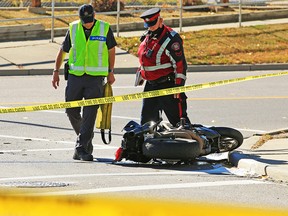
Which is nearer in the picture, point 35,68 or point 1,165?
point 1,165

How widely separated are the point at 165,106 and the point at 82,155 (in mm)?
1048

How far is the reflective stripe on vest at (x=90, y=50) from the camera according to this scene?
9.53 m

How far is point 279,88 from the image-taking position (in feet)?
55.9

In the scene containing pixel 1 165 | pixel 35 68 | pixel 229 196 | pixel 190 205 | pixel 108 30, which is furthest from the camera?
pixel 35 68

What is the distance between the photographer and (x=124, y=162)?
9.38m

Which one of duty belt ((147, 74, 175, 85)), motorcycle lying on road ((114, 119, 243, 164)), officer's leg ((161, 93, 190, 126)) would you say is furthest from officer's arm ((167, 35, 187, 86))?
motorcycle lying on road ((114, 119, 243, 164))

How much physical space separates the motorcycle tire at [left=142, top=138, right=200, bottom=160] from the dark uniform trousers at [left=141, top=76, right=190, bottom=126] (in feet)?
2.44

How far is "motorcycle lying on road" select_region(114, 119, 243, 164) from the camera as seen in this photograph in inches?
344

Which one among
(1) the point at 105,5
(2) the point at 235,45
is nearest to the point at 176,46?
(2) the point at 235,45

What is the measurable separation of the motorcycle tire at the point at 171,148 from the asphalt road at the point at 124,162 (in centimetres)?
15

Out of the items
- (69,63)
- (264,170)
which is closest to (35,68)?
(69,63)

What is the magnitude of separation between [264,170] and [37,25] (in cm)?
1530

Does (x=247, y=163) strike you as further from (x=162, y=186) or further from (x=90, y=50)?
(x=90, y=50)

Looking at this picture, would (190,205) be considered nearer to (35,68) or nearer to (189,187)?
(189,187)
